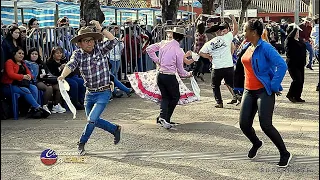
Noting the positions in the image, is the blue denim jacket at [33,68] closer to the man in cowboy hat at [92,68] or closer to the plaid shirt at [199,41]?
the man in cowboy hat at [92,68]

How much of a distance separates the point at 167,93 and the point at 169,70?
40 cm

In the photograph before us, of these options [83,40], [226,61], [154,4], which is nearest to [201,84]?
[226,61]

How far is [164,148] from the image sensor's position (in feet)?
25.2

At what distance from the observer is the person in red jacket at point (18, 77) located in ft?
33.9

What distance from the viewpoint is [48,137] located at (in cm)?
871

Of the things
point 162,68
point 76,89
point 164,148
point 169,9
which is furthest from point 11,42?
point 169,9

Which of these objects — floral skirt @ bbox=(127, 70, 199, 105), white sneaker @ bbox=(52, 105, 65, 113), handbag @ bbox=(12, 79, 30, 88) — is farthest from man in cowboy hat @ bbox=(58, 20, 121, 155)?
white sneaker @ bbox=(52, 105, 65, 113)

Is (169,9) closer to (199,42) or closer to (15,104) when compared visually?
(199,42)

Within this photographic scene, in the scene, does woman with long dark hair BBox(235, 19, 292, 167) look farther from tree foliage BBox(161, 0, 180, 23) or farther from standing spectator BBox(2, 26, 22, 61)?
tree foliage BBox(161, 0, 180, 23)

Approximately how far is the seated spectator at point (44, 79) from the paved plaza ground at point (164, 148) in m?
0.37

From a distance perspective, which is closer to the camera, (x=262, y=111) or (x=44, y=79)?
(x=262, y=111)

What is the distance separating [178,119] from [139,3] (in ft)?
Answer: 141

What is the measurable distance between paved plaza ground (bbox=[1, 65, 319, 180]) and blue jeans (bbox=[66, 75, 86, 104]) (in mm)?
373

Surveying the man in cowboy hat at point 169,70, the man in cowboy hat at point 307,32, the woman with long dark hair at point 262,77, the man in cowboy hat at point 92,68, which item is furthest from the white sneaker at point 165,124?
the man in cowboy hat at point 307,32
